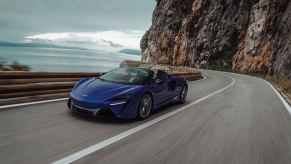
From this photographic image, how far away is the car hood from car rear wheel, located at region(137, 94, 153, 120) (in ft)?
1.25

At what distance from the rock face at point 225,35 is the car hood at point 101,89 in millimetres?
33966

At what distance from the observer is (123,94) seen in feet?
22.5

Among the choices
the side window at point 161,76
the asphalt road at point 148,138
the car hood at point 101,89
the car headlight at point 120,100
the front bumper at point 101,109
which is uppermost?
the side window at point 161,76

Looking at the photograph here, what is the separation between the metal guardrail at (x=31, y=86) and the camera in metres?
8.05

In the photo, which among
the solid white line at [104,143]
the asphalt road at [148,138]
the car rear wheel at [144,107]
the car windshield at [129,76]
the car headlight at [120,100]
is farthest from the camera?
the car windshield at [129,76]

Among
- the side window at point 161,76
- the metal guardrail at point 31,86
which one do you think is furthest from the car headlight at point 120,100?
the metal guardrail at point 31,86

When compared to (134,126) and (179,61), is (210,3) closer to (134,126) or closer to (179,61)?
(179,61)

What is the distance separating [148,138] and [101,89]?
1737 mm

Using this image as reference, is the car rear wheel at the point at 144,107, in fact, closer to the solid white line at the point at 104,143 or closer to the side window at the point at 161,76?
the solid white line at the point at 104,143

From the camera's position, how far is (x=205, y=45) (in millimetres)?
64562

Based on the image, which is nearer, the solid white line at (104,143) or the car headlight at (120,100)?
the solid white line at (104,143)

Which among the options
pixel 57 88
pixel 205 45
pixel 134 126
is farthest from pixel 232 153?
pixel 205 45

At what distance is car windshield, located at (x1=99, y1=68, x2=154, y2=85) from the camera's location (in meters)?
7.76

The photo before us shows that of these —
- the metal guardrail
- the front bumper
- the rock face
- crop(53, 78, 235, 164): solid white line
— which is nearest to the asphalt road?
crop(53, 78, 235, 164): solid white line
